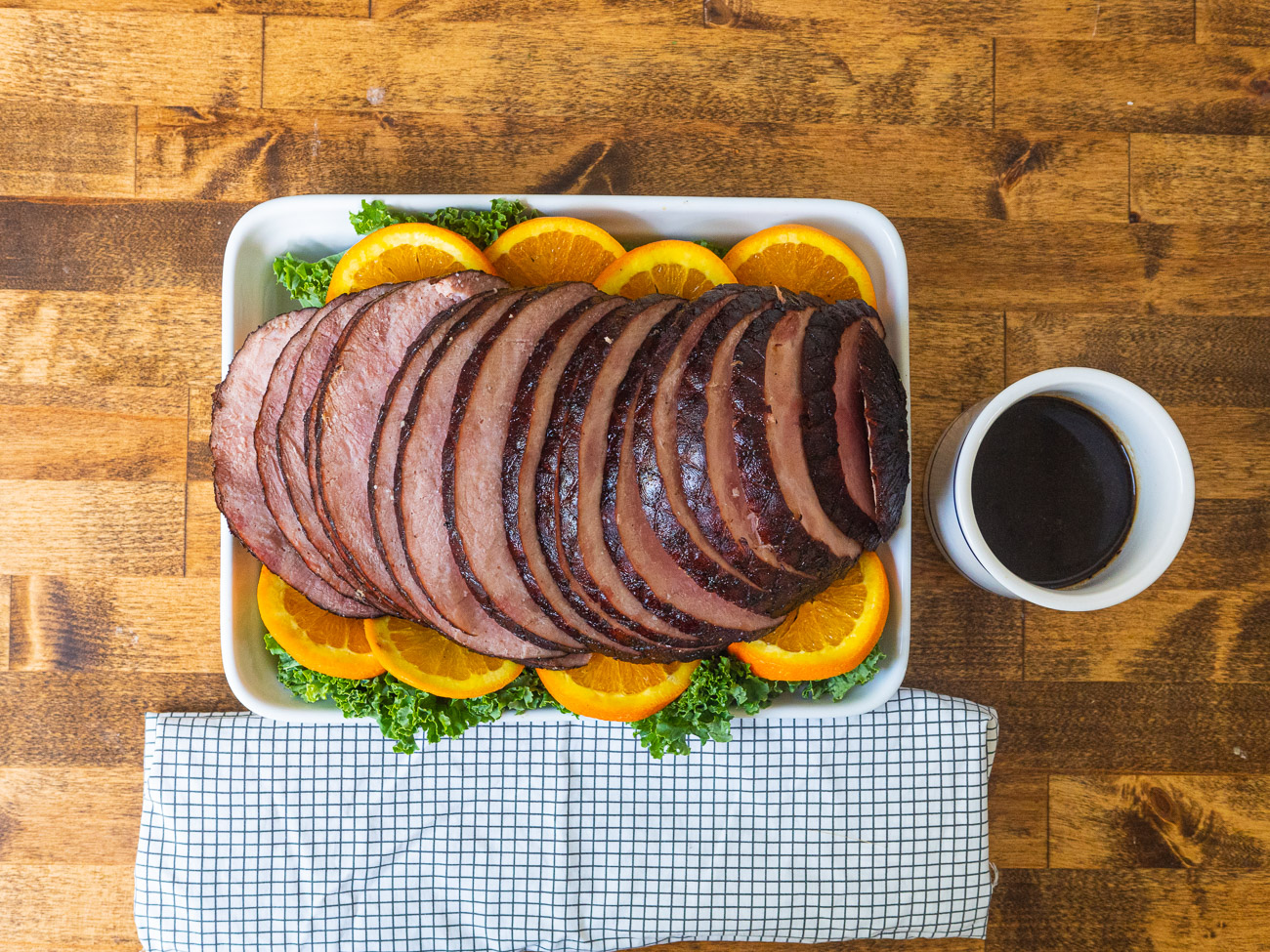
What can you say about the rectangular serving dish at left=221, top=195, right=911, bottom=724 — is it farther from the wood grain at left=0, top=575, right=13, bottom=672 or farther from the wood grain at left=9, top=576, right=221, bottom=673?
the wood grain at left=0, top=575, right=13, bottom=672

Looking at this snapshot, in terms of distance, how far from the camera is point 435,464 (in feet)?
4.83

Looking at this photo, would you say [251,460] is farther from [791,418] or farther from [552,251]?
[791,418]

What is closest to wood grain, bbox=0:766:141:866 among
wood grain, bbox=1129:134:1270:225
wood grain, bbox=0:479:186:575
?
wood grain, bbox=0:479:186:575

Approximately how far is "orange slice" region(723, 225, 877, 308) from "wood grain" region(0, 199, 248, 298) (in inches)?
49.5

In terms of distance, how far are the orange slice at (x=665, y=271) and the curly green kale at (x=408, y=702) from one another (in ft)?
2.81

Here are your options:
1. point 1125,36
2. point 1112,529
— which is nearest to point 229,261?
point 1112,529

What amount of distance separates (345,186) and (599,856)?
68.6 inches

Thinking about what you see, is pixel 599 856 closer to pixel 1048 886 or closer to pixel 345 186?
pixel 1048 886

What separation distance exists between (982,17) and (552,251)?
1.27m

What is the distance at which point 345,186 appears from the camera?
6.39 ft

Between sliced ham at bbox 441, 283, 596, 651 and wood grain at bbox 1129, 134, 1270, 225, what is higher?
wood grain at bbox 1129, 134, 1270, 225

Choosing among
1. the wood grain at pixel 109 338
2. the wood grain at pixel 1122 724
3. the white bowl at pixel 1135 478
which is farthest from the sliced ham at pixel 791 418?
the wood grain at pixel 109 338

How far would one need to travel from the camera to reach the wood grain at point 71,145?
1959mm

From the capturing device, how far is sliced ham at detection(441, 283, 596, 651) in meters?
1.43
